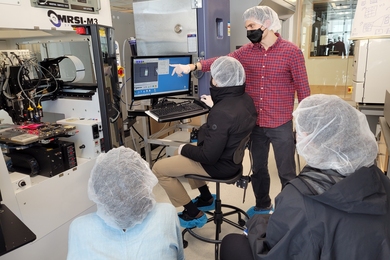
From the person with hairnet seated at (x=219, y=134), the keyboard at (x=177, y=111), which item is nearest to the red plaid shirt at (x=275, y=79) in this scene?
the person with hairnet seated at (x=219, y=134)

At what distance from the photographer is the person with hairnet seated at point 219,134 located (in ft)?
5.36

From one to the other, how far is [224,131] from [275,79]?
2.08 feet

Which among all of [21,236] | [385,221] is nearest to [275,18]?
[385,221]

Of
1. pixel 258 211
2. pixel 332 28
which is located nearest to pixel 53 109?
pixel 258 211

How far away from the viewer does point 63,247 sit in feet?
5.69

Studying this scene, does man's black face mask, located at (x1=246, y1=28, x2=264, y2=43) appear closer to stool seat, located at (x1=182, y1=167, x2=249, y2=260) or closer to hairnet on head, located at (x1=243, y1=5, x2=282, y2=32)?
hairnet on head, located at (x1=243, y1=5, x2=282, y2=32)

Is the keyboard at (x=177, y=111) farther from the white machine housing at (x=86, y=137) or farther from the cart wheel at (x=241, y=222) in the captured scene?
the cart wheel at (x=241, y=222)

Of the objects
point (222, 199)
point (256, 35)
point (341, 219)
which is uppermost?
point (256, 35)

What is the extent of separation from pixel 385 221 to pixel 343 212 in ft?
0.49

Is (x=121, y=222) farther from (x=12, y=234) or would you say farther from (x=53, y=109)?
(x=53, y=109)

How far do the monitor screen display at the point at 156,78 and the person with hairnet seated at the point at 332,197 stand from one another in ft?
5.48

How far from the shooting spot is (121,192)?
0.94 m

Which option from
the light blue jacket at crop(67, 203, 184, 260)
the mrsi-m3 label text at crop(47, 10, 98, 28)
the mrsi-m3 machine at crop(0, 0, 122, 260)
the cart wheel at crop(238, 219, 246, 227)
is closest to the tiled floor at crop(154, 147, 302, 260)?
the cart wheel at crop(238, 219, 246, 227)

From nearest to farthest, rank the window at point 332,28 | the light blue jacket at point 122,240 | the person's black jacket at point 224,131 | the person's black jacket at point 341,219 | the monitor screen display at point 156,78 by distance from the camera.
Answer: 1. the person's black jacket at point 341,219
2. the light blue jacket at point 122,240
3. the person's black jacket at point 224,131
4. the monitor screen display at point 156,78
5. the window at point 332,28
